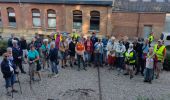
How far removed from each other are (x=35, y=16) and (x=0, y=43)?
734cm

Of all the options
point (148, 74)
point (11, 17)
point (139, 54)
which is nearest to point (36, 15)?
point (11, 17)

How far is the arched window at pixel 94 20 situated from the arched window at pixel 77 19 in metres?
1.14

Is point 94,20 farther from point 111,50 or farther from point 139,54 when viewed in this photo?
point 139,54

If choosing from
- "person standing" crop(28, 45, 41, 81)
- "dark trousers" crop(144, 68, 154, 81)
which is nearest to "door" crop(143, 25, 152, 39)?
"dark trousers" crop(144, 68, 154, 81)

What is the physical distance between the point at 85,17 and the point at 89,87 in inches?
505

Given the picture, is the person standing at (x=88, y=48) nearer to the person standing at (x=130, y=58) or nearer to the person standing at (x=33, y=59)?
the person standing at (x=130, y=58)

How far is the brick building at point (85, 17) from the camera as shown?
76.5ft

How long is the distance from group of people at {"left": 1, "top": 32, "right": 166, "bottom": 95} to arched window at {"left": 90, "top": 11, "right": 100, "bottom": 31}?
28.9ft

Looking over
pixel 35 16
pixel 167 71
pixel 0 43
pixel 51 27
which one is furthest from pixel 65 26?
pixel 167 71

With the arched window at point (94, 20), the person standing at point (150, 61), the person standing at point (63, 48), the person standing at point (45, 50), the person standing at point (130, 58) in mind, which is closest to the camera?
the person standing at point (150, 61)

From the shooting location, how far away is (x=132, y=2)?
26.8m

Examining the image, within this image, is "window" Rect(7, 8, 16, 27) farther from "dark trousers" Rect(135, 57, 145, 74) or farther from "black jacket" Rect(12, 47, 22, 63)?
"dark trousers" Rect(135, 57, 145, 74)

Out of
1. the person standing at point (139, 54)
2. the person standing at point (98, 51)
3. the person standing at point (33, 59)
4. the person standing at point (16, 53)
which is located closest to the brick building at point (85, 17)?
the person standing at point (98, 51)

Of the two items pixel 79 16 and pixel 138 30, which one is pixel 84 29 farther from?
pixel 138 30
